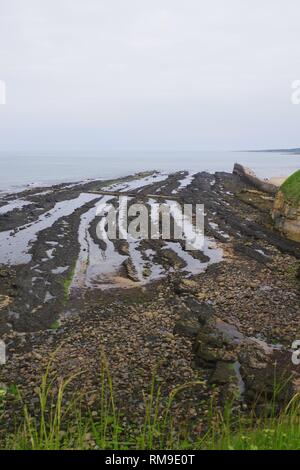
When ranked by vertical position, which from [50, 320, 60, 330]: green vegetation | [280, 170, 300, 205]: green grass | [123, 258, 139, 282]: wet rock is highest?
[280, 170, 300, 205]: green grass

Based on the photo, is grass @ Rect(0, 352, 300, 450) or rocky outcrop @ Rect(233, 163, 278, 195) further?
rocky outcrop @ Rect(233, 163, 278, 195)

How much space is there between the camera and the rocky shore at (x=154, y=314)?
9.57m

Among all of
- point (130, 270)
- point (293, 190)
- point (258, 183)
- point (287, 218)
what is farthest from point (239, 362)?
point (258, 183)

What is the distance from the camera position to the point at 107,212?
3628 centimetres

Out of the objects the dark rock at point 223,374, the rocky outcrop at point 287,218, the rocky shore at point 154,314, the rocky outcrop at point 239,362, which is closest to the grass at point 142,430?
the rocky shore at point 154,314

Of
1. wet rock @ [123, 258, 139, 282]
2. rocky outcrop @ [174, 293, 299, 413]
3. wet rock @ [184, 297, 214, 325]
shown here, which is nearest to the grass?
rocky outcrop @ [174, 293, 299, 413]

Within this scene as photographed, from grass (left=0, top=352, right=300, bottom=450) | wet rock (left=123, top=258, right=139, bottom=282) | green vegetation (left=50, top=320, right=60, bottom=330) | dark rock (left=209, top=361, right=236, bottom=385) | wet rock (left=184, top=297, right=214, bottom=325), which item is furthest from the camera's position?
wet rock (left=123, top=258, right=139, bottom=282)

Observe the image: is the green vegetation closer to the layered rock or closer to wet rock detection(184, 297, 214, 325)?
wet rock detection(184, 297, 214, 325)

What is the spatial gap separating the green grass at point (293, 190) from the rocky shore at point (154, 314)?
9.25 ft

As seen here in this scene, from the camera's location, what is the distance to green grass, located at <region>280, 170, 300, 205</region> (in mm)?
24380

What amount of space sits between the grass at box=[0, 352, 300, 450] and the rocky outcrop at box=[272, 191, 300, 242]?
1797cm

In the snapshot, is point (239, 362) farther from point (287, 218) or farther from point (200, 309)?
point (287, 218)

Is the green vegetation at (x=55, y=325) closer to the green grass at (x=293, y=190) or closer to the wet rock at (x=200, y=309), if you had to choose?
the wet rock at (x=200, y=309)

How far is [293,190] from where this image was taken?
25.2 m
